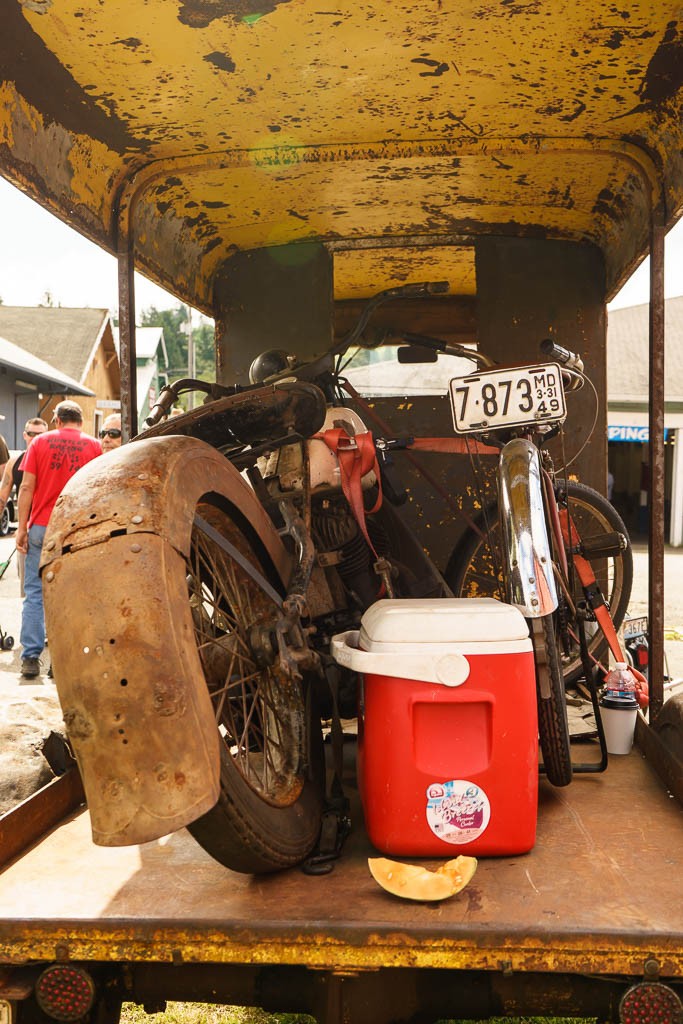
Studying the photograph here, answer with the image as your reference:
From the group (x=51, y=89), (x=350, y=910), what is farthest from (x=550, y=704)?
(x=51, y=89)

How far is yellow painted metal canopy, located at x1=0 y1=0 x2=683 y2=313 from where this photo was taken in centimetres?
255

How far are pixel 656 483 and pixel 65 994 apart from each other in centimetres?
248

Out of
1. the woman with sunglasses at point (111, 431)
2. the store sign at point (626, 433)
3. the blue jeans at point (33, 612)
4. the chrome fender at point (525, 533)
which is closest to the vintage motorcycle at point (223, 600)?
the chrome fender at point (525, 533)

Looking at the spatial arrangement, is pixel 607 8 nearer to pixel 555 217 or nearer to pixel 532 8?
pixel 532 8

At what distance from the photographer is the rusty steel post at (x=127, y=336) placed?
3471mm

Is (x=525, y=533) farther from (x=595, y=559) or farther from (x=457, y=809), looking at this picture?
(x=595, y=559)

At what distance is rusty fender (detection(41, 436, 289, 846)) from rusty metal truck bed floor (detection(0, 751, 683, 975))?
328 mm

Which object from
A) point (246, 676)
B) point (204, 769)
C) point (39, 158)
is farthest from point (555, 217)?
point (204, 769)

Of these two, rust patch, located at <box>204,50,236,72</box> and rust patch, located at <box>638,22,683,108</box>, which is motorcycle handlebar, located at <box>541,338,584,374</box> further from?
rust patch, located at <box>204,50,236,72</box>

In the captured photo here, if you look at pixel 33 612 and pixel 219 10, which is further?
pixel 33 612

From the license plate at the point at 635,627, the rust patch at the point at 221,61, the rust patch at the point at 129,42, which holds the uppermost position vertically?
the rust patch at the point at 221,61

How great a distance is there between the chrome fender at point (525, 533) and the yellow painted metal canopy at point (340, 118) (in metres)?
1.21

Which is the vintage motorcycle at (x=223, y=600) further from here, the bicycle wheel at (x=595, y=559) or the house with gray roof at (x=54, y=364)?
the house with gray roof at (x=54, y=364)

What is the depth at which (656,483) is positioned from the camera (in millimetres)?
3248
